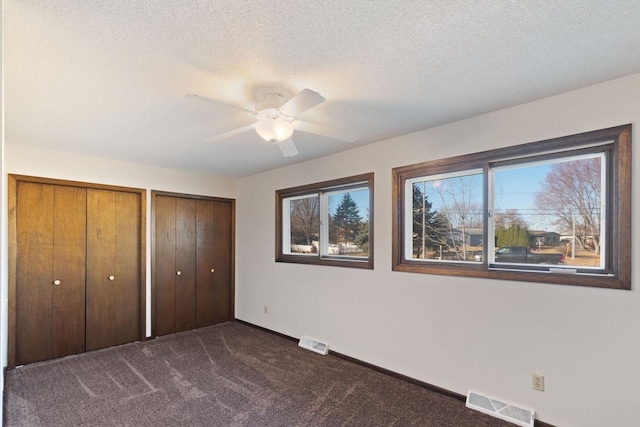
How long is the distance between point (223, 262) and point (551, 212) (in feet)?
14.0

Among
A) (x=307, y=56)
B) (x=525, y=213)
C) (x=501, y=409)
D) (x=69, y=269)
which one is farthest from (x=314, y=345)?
(x=307, y=56)

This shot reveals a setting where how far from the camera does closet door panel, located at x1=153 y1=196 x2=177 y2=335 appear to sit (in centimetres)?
446

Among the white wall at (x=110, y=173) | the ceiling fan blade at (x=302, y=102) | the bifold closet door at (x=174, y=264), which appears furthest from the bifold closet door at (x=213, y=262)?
the ceiling fan blade at (x=302, y=102)

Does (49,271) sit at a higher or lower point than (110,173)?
lower

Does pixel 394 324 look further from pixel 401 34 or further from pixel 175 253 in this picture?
pixel 175 253

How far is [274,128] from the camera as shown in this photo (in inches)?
86.8

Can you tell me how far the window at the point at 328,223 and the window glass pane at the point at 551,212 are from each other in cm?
123

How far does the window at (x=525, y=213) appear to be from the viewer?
2.18 meters

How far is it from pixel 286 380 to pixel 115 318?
2.40m

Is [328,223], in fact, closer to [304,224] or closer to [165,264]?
[304,224]

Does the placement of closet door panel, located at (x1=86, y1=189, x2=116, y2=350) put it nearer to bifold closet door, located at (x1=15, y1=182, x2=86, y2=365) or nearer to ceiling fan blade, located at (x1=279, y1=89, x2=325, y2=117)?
bifold closet door, located at (x1=15, y1=182, x2=86, y2=365)

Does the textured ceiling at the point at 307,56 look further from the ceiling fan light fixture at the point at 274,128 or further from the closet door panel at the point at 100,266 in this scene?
the closet door panel at the point at 100,266

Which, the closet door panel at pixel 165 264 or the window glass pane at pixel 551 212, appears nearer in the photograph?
the window glass pane at pixel 551 212

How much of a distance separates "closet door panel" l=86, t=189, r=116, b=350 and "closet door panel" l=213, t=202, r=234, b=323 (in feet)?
4.56
